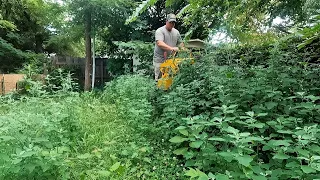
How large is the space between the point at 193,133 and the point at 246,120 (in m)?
0.32

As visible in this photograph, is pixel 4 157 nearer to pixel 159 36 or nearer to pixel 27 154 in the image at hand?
pixel 27 154

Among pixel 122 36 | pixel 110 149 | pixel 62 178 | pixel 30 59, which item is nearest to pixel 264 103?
pixel 110 149

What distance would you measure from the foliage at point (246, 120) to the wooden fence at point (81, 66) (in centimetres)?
767

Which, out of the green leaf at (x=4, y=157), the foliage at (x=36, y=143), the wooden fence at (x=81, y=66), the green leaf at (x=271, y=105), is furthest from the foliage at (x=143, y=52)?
the green leaf at (x=4, y=157)

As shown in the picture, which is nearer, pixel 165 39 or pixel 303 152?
pixel 303 152

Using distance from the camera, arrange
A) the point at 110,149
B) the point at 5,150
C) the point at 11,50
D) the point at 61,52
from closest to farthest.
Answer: the point at 5,150, the point at 110,149, the point at 11,50, the point at 61,52

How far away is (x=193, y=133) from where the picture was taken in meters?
1.71

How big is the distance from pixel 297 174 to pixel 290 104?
817 millimetres

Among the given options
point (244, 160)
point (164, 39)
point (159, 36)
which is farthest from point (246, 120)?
point (164, 39)

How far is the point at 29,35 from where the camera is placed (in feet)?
Answer: 38.0

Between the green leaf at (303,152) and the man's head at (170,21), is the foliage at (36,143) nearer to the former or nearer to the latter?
the green leaf at (303,152)

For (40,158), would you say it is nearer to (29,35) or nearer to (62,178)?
(62,178)

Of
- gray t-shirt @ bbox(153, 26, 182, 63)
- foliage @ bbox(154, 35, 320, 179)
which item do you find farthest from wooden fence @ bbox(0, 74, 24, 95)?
foliage @ bbox(154, 35, 320, 179)

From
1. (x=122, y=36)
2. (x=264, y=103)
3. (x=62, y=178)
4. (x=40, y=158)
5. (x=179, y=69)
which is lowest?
(x=62, y=178)
